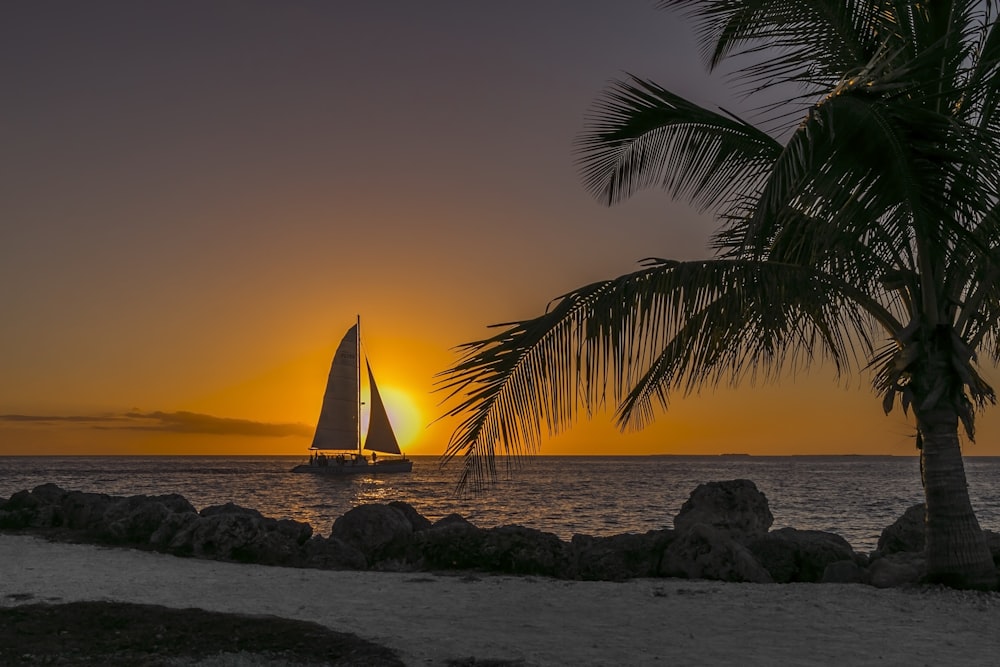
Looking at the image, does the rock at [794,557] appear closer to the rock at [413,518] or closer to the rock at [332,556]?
the rock at [332,556]

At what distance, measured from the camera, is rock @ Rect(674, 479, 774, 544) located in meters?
17.1

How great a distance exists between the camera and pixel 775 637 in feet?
25.5

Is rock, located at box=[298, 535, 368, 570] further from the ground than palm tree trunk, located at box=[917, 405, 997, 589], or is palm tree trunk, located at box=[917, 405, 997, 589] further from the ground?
palm tree trunk, located at box=[917, 405, 997, 589]

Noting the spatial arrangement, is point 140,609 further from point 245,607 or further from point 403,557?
point 403,557

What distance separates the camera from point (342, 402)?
237 feet

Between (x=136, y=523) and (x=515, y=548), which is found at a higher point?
(x=136, y=523)

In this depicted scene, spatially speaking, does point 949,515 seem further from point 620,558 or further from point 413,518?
point 413,518

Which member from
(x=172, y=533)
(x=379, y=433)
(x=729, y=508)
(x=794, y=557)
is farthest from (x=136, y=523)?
(x=379, y=433)

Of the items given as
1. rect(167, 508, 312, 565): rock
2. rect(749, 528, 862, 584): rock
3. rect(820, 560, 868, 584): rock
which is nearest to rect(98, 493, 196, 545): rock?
rect(167, 508, 312, 565): rock

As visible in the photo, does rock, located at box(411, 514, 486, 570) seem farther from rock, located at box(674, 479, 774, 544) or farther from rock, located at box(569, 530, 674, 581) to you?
rock, located at box(674, 479, 774, 544)

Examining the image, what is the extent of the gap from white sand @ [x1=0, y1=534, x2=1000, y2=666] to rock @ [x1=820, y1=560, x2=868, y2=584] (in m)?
1.22

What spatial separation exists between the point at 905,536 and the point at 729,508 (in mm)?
3677

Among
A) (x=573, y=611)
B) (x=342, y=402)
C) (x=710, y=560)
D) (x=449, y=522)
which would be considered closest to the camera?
(x=573, y=611)

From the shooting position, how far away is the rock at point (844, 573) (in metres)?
11.6
